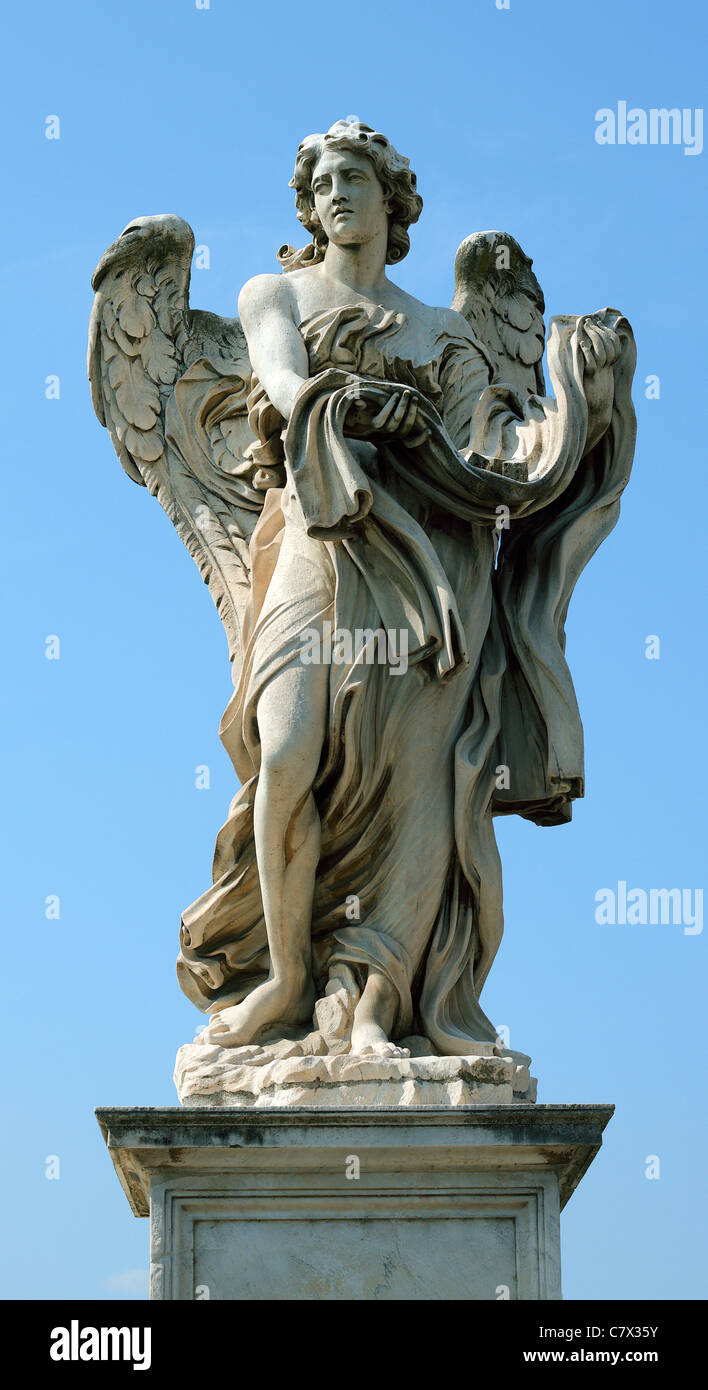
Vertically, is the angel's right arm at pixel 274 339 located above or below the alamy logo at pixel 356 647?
above

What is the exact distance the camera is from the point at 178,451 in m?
10.1

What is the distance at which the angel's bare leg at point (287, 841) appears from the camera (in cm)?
888

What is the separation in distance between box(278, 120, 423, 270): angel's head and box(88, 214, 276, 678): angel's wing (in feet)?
2.15

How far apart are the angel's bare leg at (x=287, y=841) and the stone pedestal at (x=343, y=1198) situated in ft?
2.06

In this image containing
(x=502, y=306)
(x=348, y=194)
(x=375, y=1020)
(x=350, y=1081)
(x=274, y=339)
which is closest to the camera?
(x=350, y=1081)

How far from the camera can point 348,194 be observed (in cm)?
961

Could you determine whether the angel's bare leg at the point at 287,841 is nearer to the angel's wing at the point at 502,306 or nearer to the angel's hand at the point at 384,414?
the angel's hand at the point at 384,414

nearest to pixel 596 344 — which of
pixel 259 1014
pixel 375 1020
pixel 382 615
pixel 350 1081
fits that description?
pixel 382 615

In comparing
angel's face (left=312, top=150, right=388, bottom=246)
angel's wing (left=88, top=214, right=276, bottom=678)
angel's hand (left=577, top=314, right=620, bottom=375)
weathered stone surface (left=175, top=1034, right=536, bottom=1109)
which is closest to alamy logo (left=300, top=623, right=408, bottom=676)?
angel's wing (left=88, top=214, right=276, bottom=678)

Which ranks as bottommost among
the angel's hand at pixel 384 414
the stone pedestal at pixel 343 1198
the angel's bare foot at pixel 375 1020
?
the stone pedestal at pixel 343 1198

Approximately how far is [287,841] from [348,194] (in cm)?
265

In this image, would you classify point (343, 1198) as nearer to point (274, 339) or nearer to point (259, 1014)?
point (259, 1014)
